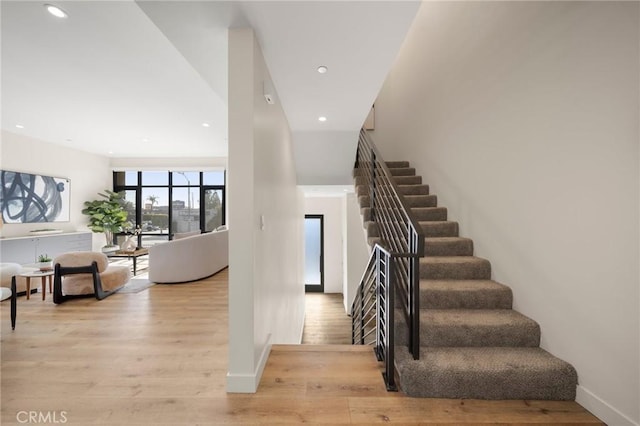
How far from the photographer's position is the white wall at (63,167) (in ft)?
17.2

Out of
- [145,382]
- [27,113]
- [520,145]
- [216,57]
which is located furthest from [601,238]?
[27,113]

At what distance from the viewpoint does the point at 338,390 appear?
5.55 ft

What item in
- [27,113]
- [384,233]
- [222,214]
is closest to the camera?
[384,233]

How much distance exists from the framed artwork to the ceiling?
113 centimetres

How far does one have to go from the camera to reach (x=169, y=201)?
802 cm

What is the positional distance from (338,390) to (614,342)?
65.5 inches

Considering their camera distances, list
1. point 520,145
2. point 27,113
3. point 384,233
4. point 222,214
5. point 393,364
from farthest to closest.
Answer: point 222,214 → point 27,113 → point 384,233 → point 520,145 → point 393,364

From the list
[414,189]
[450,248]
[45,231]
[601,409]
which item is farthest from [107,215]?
[601,409]

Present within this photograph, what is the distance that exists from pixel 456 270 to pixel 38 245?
7847 mm

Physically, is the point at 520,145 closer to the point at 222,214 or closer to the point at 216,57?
the point at 216,57

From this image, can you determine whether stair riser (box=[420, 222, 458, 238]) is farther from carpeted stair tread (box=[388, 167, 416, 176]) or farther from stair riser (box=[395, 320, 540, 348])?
carpeted stair tread (box=[388, 167, 416, 176])

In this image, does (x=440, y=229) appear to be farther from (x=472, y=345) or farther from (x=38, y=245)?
(x=38, y=245)

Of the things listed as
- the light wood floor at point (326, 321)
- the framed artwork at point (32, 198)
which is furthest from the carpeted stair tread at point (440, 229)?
the framed artwork at point (32, 198)

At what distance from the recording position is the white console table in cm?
484
